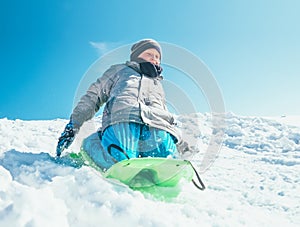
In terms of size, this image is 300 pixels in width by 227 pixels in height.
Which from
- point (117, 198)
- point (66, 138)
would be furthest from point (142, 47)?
point (117, 198)

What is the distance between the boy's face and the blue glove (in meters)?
1.08

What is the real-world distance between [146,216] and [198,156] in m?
3.67

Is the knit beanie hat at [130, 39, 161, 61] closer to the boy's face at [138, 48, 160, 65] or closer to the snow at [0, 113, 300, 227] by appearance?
the boy's face at [138, 48, 160, 65]

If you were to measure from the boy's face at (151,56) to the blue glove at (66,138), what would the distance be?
108 cm

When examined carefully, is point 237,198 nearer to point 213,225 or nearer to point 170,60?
point 213,225

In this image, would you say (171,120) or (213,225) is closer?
(213,225)

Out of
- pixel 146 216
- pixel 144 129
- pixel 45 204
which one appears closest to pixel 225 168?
pixel 144 129

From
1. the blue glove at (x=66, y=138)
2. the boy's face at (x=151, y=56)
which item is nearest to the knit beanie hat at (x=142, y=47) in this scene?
the boy's face at (x=151, y=56)

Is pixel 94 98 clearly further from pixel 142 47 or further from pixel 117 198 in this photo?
pixel 117 198

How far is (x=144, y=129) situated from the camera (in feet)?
8.19

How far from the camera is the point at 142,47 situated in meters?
3.38

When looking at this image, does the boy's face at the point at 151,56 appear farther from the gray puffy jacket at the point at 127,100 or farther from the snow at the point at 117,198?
the snow at the point at 117,198

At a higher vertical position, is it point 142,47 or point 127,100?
point 142,47

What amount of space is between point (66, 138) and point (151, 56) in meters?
1.28
